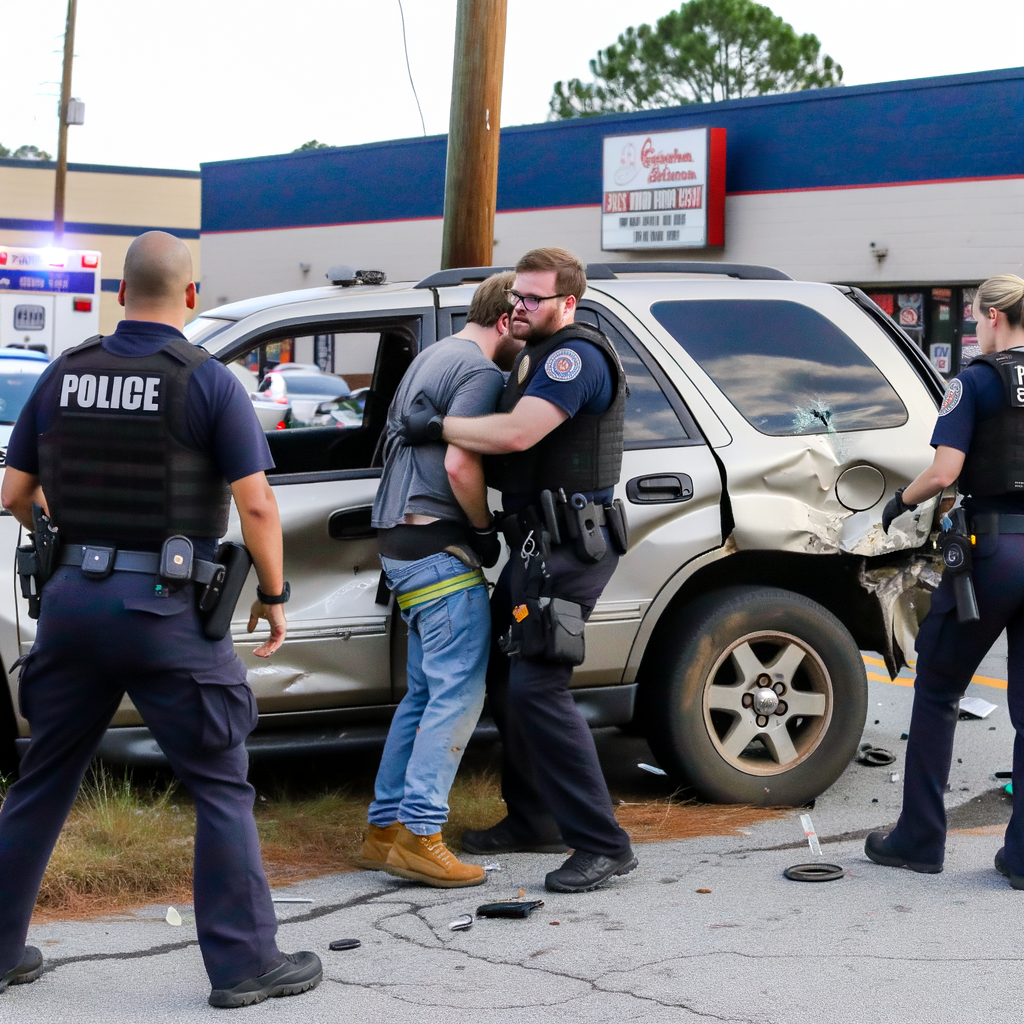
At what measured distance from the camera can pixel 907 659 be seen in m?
5.41

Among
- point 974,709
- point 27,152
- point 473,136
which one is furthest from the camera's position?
point 27,152

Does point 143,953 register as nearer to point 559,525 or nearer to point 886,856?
point 559,525

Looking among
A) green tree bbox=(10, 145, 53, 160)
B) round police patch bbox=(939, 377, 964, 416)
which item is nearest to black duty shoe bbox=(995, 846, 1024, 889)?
round police patch bbox=(939, 377, 964, 416)

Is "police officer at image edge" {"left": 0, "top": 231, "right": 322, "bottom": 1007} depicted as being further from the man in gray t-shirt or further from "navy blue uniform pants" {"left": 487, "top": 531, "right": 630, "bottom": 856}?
"navy blue uniform pants" {"left": 487, "top": 531, "right": 630, "bottom": 856}

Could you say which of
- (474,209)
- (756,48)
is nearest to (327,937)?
(474,209)

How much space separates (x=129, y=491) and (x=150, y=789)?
6.96 ft

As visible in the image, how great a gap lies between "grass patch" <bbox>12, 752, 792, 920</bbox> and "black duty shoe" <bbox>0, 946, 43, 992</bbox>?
1.72 feet

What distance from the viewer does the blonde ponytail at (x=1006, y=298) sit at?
4.19 metres

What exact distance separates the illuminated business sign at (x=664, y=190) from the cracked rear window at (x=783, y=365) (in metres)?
19.2

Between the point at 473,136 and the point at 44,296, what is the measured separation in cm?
1073

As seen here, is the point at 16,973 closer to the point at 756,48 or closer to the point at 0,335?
the point at 0,335

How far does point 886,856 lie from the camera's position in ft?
14.5

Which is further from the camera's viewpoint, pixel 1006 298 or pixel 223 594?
pixel 1006 298

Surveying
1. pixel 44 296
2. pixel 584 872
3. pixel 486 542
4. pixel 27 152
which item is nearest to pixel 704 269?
pixel 486 542
